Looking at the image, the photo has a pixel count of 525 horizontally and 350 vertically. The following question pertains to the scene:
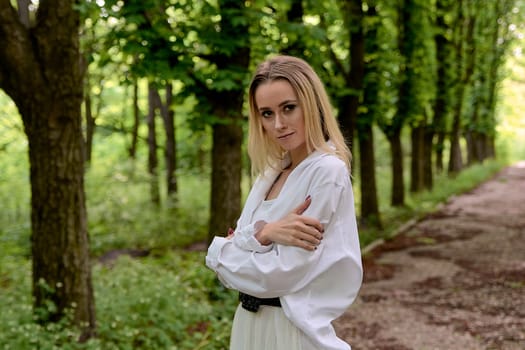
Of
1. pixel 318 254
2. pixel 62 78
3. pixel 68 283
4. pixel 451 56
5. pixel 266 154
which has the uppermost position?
pixel 451 56

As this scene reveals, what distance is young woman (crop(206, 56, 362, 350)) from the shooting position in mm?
2111

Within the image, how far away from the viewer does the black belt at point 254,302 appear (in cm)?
228

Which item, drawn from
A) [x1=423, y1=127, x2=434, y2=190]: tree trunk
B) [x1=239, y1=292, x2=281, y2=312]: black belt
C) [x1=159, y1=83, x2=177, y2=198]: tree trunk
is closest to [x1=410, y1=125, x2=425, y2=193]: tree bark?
[x1=423, y1=127, x2=434, y2=190]: tree trunk

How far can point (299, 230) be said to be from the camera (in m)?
2.07

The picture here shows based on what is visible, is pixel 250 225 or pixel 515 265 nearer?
pixel 250 225

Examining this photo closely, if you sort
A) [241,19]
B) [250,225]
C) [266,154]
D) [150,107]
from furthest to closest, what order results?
[150,107] → [241,19] → [266,154] → [250,225]

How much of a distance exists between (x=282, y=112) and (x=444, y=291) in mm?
6982

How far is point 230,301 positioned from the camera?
7086 mm

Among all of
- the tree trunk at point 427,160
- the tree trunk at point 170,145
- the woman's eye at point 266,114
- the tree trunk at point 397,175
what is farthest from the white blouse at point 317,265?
the tree trunk at point 427,160

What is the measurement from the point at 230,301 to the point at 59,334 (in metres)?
2.69

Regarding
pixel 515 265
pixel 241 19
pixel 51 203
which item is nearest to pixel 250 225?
pixel 51 203

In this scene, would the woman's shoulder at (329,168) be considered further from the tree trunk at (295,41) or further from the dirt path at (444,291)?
Answer: the tree trunk at (295,41)

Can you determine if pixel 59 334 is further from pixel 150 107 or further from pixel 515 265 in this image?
pixel 150 107

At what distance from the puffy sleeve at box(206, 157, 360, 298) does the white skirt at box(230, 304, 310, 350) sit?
147mm
